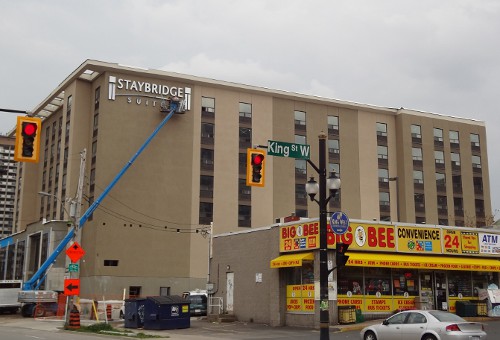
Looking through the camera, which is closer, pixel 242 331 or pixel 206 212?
pixel 242 331

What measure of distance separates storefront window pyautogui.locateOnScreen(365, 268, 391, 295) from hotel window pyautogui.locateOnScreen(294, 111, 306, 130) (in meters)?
41.1

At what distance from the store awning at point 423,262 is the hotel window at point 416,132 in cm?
4467

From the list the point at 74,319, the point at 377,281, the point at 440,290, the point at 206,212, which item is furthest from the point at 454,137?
the point at 74,319

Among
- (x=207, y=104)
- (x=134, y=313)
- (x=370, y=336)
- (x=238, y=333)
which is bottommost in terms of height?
(x=238, y=333)

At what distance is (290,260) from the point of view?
30172 millimetres

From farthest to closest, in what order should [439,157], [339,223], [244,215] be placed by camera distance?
[439,157] → [244,215] → [339,223]

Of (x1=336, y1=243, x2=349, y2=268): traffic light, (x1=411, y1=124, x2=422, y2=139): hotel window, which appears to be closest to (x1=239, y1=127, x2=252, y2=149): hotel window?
(x1=411, y1=124, x2=422, y2=139): hotel window

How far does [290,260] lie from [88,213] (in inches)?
1226

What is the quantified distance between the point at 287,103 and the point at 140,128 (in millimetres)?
17810

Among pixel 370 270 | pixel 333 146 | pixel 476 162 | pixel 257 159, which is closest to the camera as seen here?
pixel 257 159

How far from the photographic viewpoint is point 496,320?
105 feet

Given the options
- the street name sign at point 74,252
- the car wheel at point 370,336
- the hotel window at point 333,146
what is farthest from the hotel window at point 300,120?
the car wheel at point 370,336

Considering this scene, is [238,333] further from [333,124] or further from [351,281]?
[333,124]

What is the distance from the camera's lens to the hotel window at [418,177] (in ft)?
248
